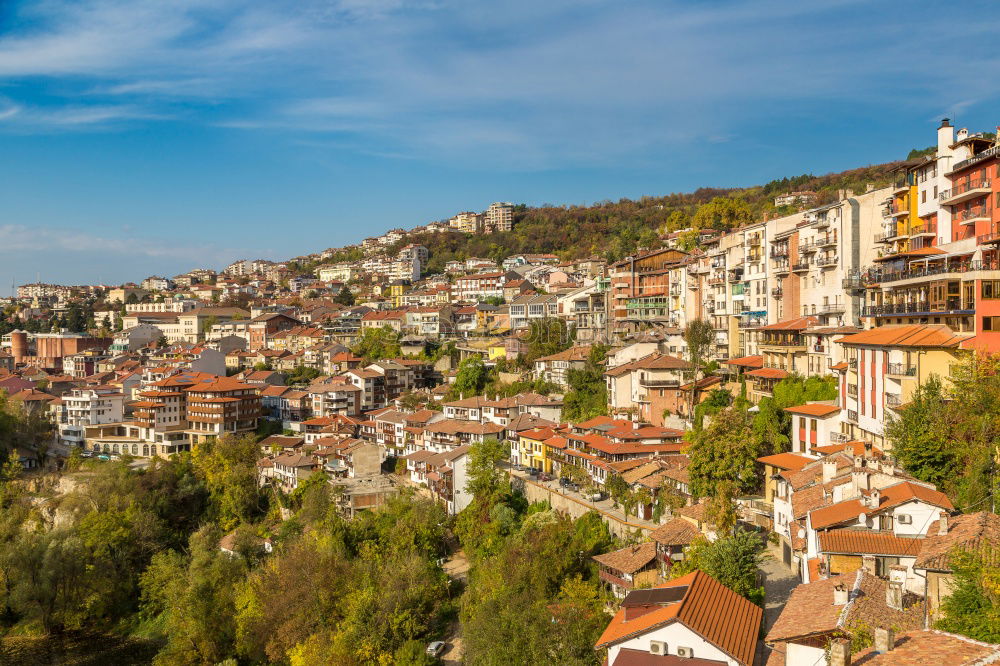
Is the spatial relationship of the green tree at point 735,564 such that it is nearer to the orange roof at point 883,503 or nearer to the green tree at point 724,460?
the orange roof at point 883,503

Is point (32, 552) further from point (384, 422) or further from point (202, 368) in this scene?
point (202, 368)

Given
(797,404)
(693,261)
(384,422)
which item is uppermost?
(693,261)

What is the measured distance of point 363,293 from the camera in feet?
301

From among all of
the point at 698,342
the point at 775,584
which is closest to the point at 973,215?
the point at 698,342

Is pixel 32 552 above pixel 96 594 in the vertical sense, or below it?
above

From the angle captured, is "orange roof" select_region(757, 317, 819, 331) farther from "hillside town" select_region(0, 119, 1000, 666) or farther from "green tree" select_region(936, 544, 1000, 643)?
"green tree" select_region(936, 544, 1000, 643)

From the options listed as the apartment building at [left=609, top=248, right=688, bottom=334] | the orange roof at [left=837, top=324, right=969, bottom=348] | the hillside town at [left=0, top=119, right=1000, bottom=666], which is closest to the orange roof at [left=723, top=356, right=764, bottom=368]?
the hillside town at [left=0, top=119, right=1000, bottom=666]

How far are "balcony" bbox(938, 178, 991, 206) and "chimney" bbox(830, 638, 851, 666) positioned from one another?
57.2 feet

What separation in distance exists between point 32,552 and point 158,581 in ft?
17.2

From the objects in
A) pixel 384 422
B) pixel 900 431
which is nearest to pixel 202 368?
pixel 384 422

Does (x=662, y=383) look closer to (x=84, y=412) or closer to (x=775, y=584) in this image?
Result: (x=775, y=584)

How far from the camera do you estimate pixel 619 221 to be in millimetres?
96750

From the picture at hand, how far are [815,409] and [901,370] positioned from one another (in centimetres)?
355

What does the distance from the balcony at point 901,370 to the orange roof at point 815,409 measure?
252 centimetres
